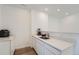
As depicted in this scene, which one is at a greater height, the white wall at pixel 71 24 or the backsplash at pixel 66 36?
the white wall at pixel 71 24

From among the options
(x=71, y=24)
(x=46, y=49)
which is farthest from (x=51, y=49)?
(x=71, y=24)

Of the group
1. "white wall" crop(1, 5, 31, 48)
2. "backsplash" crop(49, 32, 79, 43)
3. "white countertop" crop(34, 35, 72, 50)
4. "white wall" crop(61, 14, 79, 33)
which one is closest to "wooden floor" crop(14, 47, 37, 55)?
"white wall" crop(1, 5, 31, 48)

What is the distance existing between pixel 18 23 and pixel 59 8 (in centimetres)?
49

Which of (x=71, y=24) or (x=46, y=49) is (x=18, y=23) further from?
(x=71, y=24)

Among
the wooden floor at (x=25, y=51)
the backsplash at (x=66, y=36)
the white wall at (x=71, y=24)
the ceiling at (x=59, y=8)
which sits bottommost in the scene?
the wooden floor at (x=25, y=51)

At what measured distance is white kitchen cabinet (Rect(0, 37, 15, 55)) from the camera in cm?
101

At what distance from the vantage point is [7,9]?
3.32 feet

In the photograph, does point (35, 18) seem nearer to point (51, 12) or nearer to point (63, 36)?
point (51, 12)

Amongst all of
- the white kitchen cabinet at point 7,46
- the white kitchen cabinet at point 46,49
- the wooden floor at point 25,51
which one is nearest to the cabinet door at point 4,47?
the white kitchen cabinet at point 7,46

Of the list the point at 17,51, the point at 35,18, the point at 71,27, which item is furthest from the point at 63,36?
the point at 17,51

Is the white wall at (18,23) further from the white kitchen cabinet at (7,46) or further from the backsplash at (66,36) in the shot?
the backsplash at (66,36)

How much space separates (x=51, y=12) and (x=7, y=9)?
0.50m

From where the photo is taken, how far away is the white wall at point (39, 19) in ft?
3.47

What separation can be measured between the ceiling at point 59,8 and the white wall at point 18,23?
0.14 m
